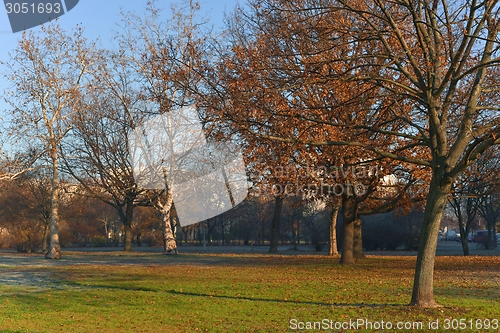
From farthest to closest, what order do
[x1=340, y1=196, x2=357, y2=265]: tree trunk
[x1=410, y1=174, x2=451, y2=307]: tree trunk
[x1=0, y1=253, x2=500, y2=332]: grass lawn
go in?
1. [x1=340, y1=196, x2=357, y2=265]: tree trunk
2. [x1=410, y1=174, x2=451, y2=307]: tree trunk
3. [x1=0, y1=253, x2=500, y2=332]: grass lawn

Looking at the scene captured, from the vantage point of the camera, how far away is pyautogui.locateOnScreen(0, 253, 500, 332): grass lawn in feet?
33.6

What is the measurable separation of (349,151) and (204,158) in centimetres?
1805

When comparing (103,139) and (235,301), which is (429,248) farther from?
(103,139)

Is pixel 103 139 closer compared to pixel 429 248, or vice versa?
pixel 429 248

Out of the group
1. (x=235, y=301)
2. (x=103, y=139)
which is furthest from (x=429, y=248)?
(x=103, y=139)

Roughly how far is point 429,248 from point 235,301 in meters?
4.63

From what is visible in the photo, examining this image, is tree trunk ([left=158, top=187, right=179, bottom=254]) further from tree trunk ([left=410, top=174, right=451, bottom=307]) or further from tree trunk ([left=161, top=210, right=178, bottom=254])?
tree trunk ([left=410, top=174, right=451, bottom=307])

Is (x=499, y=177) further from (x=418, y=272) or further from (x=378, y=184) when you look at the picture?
(x=418, y=272)

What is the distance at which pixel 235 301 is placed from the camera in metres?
13.2

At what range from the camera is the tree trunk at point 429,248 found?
1131cm

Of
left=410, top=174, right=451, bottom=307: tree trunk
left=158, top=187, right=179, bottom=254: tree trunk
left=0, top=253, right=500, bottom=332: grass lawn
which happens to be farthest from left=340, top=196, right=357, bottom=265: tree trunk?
left=158, top=187, right=179, bottom=254: tree trunk

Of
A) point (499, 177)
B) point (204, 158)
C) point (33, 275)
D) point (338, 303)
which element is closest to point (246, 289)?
point (338, 303)

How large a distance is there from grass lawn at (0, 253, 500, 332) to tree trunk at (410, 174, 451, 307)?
39 cm

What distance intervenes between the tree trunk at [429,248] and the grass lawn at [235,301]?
0.39 meters
